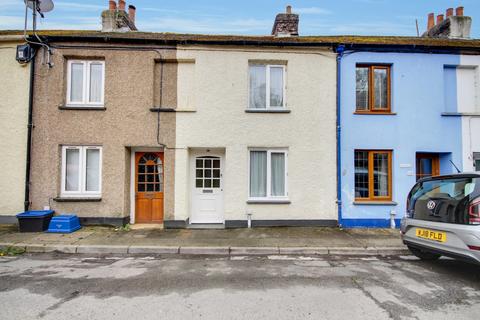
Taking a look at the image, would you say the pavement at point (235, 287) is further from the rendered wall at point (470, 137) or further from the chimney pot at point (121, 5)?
the chimney pot at point (121, 5)

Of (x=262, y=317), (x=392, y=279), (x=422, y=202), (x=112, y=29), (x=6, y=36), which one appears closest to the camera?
(x=262, y=317)

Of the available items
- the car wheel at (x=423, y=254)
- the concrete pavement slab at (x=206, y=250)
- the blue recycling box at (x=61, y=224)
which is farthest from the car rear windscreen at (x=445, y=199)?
the blue recycling box at (x=61, y=224)

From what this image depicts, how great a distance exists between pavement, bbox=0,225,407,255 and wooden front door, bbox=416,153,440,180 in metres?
2.60

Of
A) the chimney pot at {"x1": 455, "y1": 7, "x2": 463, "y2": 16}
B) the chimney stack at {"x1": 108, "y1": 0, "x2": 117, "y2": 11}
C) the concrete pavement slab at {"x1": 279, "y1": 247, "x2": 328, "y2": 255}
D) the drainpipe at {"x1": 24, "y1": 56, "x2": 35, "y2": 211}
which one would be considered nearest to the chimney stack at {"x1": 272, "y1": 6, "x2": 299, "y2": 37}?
the chimney stack at {"x1": 108, "y1": 0, "x2": 117, "y2": 11}

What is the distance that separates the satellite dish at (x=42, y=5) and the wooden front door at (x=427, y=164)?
13.1m

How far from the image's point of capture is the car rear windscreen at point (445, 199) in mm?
4176

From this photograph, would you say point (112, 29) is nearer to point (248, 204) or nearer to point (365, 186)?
point (248, 204)

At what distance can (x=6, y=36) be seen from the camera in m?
8.09

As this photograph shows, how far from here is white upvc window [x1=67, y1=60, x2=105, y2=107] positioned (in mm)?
8180

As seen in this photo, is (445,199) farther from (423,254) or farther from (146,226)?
(146,226)

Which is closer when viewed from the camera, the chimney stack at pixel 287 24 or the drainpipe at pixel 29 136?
the drainpipe at pixel 29 136

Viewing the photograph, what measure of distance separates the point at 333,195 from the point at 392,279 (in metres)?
3.80

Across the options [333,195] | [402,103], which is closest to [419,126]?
[402,103]

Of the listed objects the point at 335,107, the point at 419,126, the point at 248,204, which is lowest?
the point at 248,204
